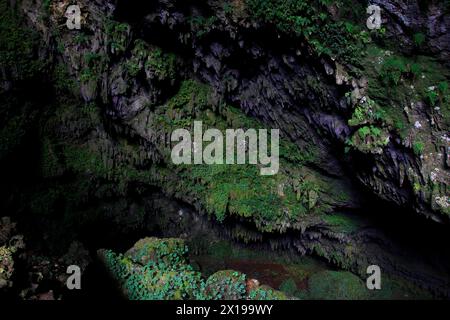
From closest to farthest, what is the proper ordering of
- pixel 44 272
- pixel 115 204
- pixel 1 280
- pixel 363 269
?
pixel 1 280 < pixel 44 272 < pixel 363 269 < pixel 115 204

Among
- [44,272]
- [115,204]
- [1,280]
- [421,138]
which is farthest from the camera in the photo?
[115,204]

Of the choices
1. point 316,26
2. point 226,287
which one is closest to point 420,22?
point 316,26

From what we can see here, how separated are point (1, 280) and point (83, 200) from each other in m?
5.69

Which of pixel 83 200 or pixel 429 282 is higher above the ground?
pixel 83 200

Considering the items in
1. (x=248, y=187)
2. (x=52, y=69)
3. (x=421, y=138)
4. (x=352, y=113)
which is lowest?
(x=248, y=187)

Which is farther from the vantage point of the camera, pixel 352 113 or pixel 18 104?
pixel 18 104

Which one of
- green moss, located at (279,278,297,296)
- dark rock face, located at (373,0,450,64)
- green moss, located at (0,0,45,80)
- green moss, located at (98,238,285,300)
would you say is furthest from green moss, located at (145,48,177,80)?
green moss, located at (279,278,297,296)

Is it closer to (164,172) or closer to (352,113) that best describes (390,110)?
(352,113)

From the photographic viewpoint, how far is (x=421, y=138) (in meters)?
6.02

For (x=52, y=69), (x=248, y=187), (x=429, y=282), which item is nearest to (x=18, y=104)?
(x=52, y=69)

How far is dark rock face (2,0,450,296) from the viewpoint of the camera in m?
6.02

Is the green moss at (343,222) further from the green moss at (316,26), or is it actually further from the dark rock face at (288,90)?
the green moss at (316,26)

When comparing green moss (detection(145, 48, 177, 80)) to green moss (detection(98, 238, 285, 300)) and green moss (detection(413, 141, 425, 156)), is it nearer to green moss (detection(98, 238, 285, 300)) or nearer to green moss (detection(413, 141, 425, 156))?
green moss (detection(98, 238, 285, 300))

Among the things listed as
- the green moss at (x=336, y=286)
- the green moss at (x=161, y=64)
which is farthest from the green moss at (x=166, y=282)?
the green moss at (x=161, y=64)
